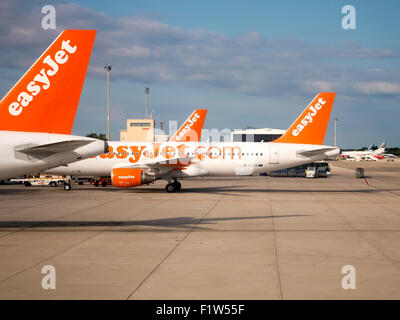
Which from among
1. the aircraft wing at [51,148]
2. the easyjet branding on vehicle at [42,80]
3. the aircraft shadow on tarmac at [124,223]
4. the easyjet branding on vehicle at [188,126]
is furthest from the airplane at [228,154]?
the easyjet branding on vehicle at [42,80]

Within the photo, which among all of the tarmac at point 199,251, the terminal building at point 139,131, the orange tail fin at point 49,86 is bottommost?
the tarmac at point 199,251

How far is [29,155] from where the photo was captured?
1519 cm

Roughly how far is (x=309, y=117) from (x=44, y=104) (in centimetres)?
2902

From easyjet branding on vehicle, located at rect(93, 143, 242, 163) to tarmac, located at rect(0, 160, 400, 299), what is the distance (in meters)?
12.3

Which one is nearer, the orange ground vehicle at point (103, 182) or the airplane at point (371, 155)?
the orange ground vehicle at point (103, 182)

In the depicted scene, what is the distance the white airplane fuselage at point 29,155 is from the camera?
14.9 m

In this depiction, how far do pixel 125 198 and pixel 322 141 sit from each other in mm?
18767

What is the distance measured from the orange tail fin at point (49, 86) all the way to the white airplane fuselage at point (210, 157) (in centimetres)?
2389

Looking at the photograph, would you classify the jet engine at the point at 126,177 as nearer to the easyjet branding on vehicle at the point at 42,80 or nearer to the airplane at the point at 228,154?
the airplane at the point at 228,154

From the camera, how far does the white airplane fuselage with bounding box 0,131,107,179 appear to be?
14.9 meters

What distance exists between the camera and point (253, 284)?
35.3 feet

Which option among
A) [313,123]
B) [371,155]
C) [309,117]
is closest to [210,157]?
[309,117]

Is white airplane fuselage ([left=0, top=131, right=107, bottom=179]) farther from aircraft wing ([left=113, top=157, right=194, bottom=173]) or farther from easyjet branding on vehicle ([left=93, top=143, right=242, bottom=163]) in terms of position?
easyjet branding on vehicle ([left=93, top=143, right=242, bottom=163])

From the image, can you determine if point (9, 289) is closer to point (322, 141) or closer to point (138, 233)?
point (138, 233)
